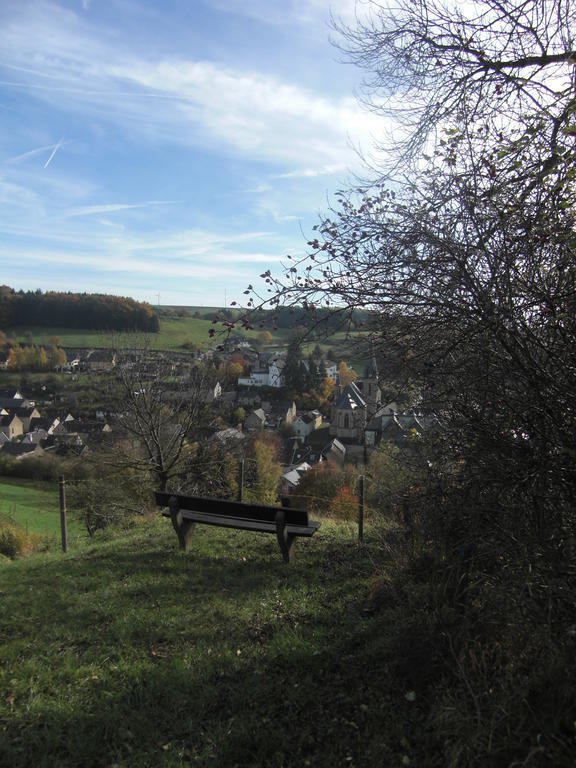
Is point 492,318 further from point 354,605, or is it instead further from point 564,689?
point 354,605

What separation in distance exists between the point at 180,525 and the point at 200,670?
272cm

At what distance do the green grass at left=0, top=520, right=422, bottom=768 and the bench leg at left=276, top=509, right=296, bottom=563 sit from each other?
15 cm

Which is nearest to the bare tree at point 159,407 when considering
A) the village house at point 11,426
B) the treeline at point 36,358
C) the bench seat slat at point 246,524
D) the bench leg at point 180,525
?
the bench leg at point 180,525

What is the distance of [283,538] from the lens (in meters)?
5.35

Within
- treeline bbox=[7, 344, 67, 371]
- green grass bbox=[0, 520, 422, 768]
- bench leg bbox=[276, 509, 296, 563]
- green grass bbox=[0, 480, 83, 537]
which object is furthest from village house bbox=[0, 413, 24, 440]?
bench leg bbox=[276, 509, 296, 563]

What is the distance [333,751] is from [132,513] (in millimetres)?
11147

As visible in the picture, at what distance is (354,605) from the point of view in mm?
4234

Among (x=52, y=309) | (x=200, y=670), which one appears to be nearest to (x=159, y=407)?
(x=200, y=670)

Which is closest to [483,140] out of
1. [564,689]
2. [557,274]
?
[557,274]

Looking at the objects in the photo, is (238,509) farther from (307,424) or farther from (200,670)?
(307,424)

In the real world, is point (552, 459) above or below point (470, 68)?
below

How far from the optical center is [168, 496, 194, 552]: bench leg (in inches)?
232

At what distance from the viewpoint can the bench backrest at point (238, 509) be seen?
17.5 ft

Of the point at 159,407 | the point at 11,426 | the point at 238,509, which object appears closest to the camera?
the point at 238,509
